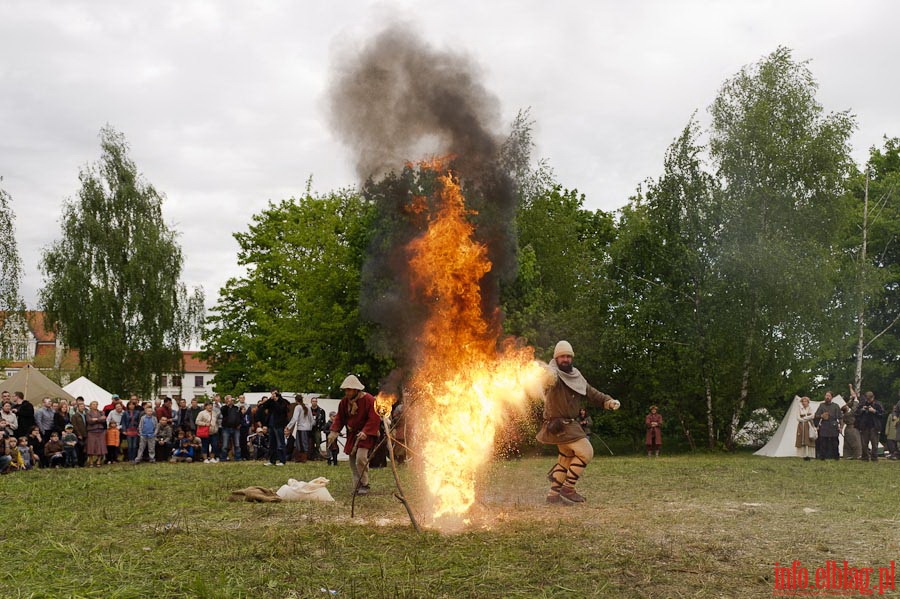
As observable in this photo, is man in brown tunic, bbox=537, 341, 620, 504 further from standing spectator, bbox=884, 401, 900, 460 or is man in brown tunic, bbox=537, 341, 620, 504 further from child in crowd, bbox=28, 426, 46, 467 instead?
standing spectator, bbox=884, 401, 900, 460

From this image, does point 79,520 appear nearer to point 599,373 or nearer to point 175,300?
point 599,373

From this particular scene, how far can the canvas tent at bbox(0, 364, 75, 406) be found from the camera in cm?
2616

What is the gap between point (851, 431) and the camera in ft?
81.7

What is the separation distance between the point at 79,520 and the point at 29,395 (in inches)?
713

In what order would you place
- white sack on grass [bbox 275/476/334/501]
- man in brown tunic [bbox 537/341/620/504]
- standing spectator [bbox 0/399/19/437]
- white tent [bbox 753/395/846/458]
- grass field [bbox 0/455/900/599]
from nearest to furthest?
grass field [bbox 0/455/900/599] → man in brown tunic [bbox 537/341/620/504] → white sack on grass [bbox 275/476/334/501] → standing spectator [bbox 0/399/19/437] → white tent [bbox 753/395/846/458]

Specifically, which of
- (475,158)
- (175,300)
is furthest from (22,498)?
(175,300)

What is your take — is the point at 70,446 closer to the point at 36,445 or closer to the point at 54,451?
the point at 54,451

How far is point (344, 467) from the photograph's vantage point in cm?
2081

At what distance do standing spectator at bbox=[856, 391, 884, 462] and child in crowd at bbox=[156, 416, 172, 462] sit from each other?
20.0 metres

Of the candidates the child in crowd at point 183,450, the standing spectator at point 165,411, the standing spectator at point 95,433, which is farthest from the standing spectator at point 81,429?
the child in crowd at point 183,450

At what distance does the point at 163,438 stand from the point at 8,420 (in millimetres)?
4851

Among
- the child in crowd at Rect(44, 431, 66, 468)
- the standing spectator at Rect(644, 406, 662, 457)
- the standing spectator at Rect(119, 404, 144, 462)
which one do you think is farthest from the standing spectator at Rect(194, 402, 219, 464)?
the standing spectator at Rect(644, 406, 662, 457)

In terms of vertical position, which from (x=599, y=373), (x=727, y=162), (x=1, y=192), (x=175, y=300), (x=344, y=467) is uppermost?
(x=727, y=162)

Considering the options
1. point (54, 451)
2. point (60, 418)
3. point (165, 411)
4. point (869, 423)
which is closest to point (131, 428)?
point (165, 411)
